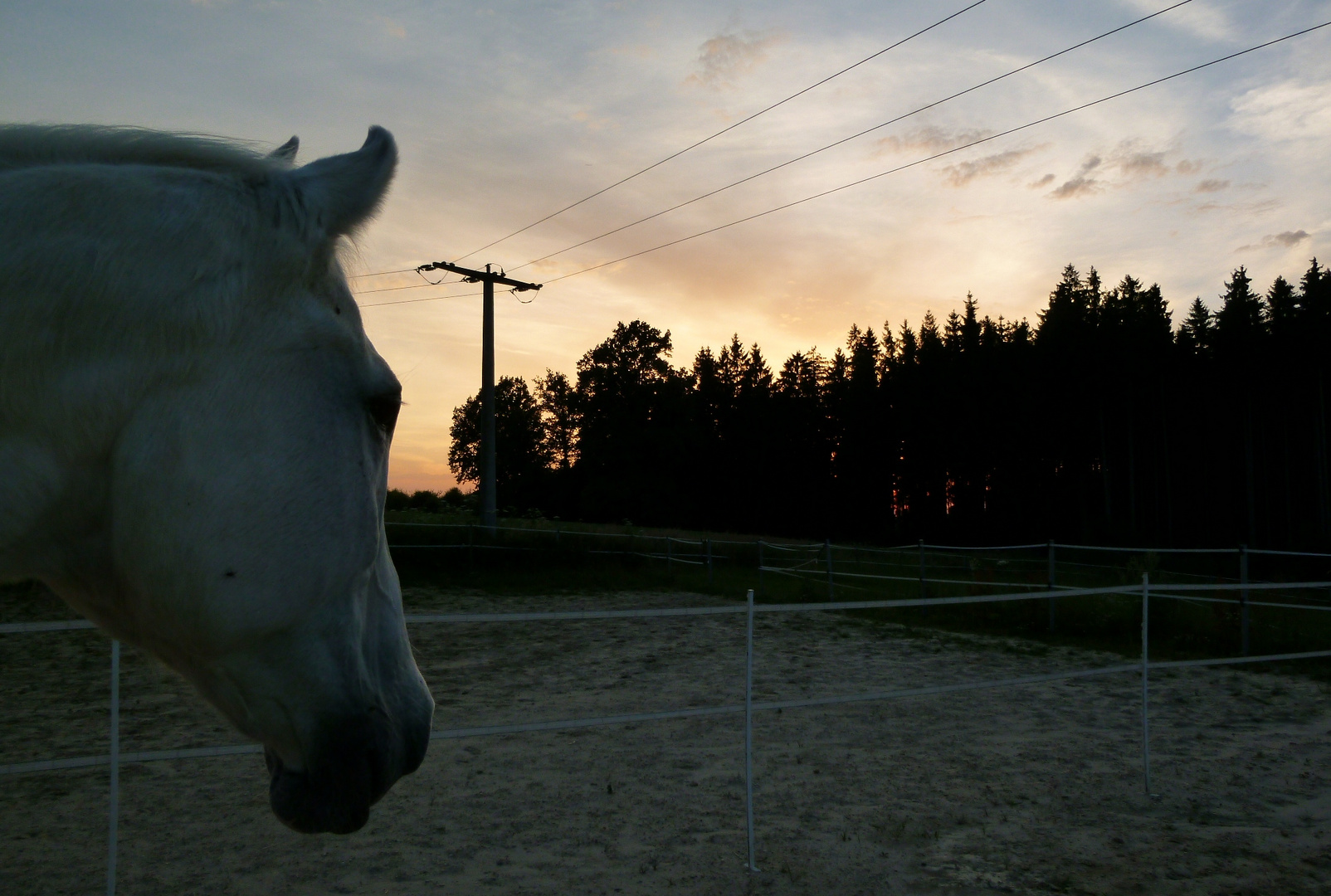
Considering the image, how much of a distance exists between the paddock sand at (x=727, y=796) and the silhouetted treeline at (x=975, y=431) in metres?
18.0

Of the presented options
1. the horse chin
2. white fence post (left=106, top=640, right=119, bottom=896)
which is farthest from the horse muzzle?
white fence post (left=106, top=640, right=119, bottom=896)

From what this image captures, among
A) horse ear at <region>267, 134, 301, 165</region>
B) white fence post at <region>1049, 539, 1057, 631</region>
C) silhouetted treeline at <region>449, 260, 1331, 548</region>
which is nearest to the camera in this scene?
horse ear at <region>267, 134, 301, 165</region>

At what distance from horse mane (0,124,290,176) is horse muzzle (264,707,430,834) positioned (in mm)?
573

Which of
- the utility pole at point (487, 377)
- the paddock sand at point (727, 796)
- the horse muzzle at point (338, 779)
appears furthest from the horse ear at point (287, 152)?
the utility pole at point (487, 377)

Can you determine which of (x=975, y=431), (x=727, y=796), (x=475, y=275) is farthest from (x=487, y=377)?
(x=975, y=431)

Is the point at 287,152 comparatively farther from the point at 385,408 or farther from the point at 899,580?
the point at 899,580

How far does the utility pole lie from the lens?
1695 cm

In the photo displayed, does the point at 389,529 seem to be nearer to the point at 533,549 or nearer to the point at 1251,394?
the point at 533,549

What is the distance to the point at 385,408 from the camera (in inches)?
33.9

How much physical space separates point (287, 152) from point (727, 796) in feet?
14.1

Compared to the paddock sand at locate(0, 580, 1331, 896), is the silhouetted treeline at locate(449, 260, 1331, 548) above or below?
above

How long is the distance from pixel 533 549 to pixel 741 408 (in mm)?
35655

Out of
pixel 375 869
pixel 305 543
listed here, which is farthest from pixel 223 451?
pixel 375 869

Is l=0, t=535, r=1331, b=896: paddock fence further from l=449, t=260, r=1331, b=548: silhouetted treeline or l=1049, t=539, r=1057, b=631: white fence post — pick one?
l=449, t=260, r=1331, b=548: silhouetted treeline
